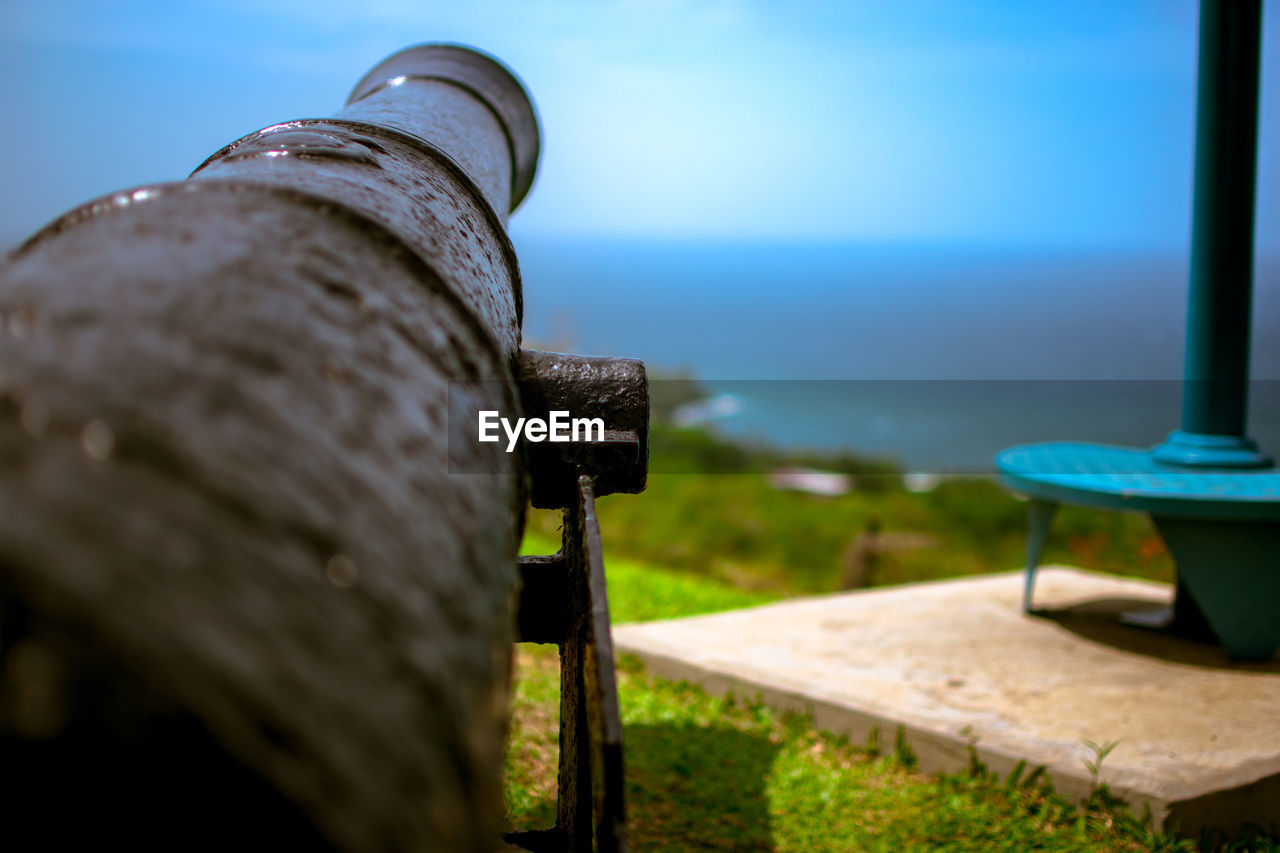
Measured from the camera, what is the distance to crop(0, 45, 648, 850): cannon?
0.69 metres

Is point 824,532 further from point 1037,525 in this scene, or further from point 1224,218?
point 1224,218

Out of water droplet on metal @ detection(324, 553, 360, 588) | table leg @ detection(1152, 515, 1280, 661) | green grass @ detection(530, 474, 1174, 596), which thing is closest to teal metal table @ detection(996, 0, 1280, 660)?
table leg @ detection(1152, 515, 1280, 661)

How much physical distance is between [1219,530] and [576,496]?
3.57m

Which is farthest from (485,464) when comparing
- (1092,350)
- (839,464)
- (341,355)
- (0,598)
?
(1092,350)

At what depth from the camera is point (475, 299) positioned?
1535mm

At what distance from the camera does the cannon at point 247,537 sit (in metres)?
0.69

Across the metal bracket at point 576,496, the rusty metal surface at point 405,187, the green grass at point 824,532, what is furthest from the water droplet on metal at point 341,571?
the green grass at point 824,532

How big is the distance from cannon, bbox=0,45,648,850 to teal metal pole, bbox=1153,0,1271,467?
4.52m

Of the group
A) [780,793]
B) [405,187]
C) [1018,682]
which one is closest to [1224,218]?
[1018,682]

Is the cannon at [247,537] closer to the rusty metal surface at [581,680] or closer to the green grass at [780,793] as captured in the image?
the rusty metal surface at [581,680]

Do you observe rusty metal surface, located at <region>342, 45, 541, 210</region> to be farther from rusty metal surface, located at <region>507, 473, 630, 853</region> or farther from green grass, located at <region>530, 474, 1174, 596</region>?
green grass, located at <region>530, 474, 1174, 596</region>

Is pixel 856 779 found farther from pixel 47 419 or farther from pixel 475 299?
pixel 47 419

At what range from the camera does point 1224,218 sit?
473 cm

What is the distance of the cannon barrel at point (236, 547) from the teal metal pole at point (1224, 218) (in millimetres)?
4612
